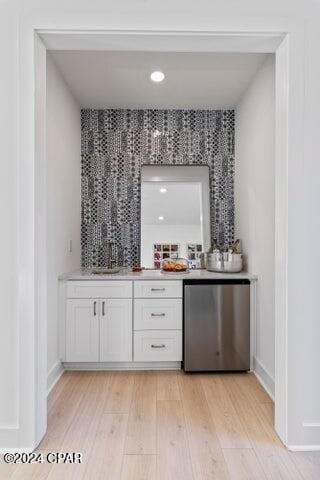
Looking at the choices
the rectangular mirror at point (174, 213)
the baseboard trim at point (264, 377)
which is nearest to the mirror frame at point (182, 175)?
the rectangular mirror at point (174, 213)

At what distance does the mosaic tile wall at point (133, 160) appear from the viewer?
376cm

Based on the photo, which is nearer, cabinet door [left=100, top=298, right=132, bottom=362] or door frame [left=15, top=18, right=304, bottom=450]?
door frame [left=15, top=18, right=304, bottom=450]

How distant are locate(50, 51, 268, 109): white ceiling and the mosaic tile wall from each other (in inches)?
6.1

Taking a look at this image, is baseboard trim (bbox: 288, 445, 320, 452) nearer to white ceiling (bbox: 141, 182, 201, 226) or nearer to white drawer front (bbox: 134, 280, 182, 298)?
white drawer front (bbox: 134, 280, 182, 298)

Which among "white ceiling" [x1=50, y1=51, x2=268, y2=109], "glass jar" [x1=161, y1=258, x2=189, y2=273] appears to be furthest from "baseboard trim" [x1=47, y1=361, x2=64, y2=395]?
"white ceiling" [x1=50, y1=51, x2=268, y2=109]

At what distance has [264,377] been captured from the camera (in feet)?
9.12

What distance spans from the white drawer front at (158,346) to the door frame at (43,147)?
1.15 metres

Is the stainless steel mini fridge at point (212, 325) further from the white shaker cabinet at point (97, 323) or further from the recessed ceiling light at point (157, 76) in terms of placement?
the recessed ceiling light at point (157, 76)

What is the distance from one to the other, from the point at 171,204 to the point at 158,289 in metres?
1.07

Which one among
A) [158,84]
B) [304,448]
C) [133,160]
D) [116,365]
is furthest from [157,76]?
[304,448]

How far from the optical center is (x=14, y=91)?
1.89m

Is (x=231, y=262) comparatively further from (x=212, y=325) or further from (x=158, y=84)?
(x=158, y=84)

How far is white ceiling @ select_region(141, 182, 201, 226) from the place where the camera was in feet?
12.2

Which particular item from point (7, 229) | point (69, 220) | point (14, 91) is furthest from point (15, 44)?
point (69, 220)
